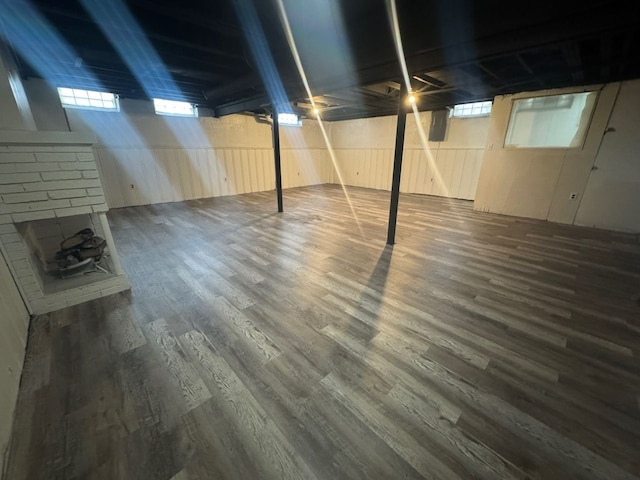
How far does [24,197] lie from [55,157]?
38 centimetres

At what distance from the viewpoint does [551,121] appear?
5.11 metres

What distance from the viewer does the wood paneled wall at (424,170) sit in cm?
717

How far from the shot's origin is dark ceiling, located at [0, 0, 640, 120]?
2.09 m

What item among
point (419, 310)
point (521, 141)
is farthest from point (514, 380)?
point (521, 141)

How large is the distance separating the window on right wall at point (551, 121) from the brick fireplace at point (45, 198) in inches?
286

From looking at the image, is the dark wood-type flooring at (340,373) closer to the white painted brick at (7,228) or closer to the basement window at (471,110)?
the white painted brick at (7,228)

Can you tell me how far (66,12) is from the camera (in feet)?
7.86

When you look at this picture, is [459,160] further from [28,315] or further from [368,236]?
[28,315]

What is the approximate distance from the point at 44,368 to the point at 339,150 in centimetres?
1018

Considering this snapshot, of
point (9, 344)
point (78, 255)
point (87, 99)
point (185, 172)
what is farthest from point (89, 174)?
point (185, 172)

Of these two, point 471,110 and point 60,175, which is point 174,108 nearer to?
point 60,175

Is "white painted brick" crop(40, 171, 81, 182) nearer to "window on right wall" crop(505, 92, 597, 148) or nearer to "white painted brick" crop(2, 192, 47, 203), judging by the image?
"white painted brick" crop(2, 192, 47, 203)

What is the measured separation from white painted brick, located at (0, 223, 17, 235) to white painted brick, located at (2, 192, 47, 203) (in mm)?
189

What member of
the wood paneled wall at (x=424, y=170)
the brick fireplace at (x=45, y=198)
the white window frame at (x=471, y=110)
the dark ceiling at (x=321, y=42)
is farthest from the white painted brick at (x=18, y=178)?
the wood paneled wall at (x=424, y=170)
